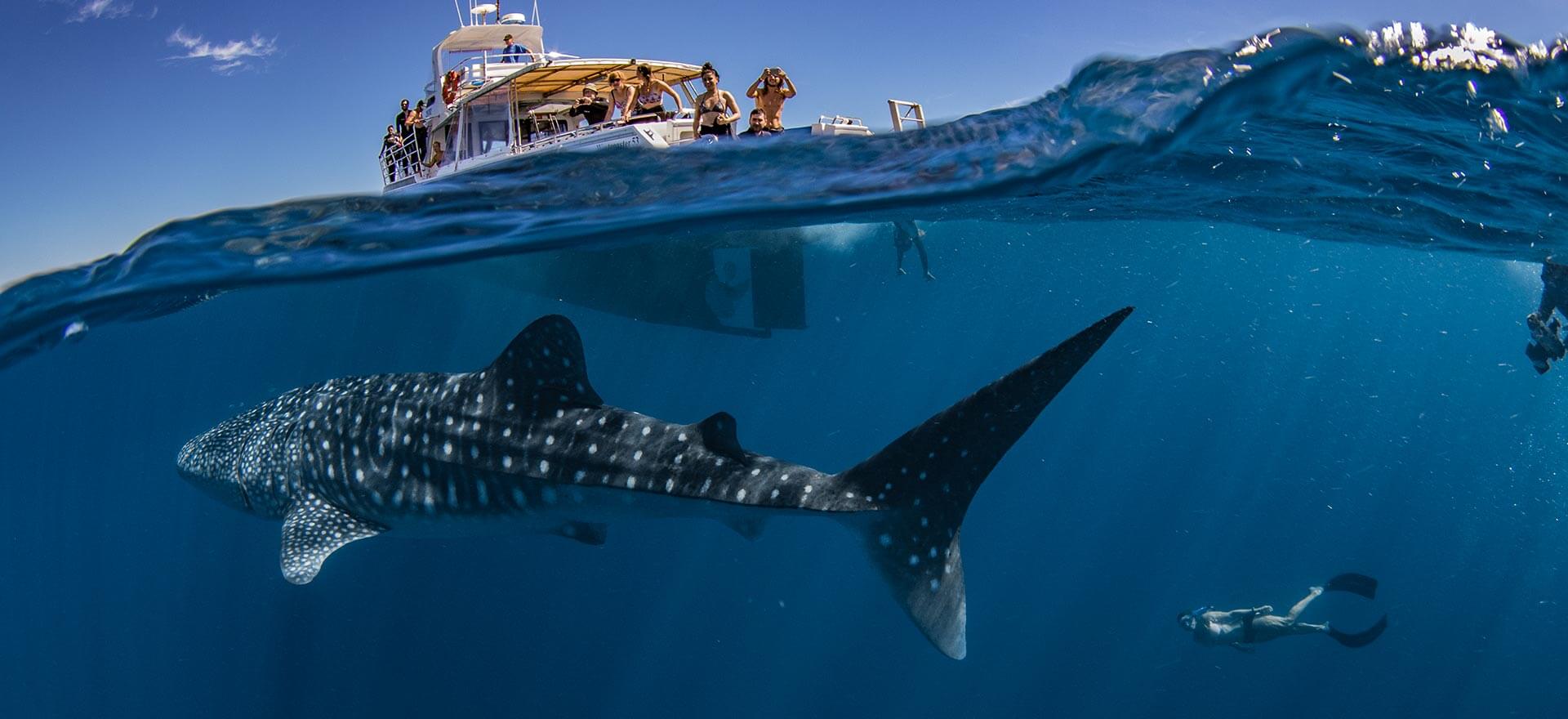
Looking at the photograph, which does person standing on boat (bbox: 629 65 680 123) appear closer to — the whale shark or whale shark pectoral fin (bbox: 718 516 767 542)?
the whale shark

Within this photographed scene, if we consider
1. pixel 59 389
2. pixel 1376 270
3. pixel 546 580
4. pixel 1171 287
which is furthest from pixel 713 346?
pixel 1171 287

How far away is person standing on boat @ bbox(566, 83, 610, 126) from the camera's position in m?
13.2

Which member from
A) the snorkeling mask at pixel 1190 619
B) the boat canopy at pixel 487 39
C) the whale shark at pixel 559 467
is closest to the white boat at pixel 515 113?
the boat canopy at pixel 487 39

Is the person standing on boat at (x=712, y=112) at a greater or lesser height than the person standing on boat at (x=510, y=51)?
lesser

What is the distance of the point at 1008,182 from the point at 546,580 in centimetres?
1344

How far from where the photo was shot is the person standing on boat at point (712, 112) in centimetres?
1148

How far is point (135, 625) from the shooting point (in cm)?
2680

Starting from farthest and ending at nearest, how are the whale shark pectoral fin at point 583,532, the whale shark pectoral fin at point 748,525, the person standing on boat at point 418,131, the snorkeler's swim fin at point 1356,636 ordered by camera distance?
the snorkeler's swim fin at point 1356,636
the person standing on boat at point 418,131
the whale shark pectoral fin at point 583,532
the whale shark pectoral fin at point 748,525

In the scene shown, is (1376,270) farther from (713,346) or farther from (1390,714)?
(713,346)

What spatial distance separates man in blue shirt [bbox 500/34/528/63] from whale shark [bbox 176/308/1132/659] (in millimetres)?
7785

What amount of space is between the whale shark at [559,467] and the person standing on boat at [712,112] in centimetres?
505

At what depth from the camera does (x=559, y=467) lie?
698 cm

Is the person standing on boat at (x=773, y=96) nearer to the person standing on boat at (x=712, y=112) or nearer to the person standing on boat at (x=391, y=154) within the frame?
the person standing on boat at (x=712, y=112)

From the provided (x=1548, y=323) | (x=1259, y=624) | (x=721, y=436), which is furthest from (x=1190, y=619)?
(x=721, y=436)
